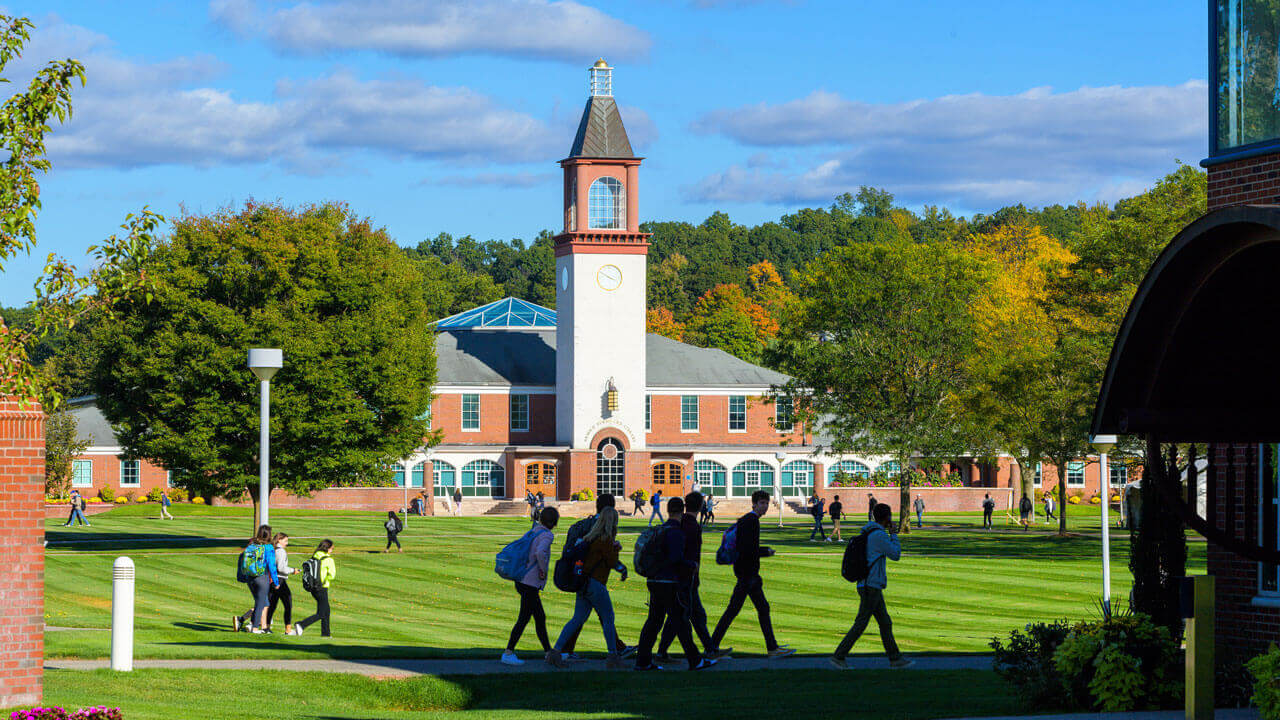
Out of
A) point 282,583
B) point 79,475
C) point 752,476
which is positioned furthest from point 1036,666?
point 79,475

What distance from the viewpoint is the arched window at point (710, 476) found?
252 ft

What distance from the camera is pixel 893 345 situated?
2119 inches

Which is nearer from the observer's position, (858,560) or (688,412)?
(858,560)

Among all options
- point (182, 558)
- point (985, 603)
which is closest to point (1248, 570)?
point (985, 603)

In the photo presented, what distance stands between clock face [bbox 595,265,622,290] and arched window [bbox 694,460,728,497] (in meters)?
10.2

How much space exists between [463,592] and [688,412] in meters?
46.0

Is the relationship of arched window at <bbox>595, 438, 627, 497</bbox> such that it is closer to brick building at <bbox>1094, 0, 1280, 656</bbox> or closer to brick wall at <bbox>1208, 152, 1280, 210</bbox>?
brick building at <bbox>1094, 0, 1280, 656</bbox>

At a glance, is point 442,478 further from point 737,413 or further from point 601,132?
point 601,132

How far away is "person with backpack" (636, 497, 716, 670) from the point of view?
1564 centimetres

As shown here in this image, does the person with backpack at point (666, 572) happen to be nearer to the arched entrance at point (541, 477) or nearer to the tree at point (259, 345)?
the tree at point (259, 345)

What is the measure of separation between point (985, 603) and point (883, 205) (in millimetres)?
134250

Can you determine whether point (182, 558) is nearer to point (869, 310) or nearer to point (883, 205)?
point (869, 310)

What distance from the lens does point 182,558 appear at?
133 ft

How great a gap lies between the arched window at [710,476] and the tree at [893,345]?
21865 millimetres
